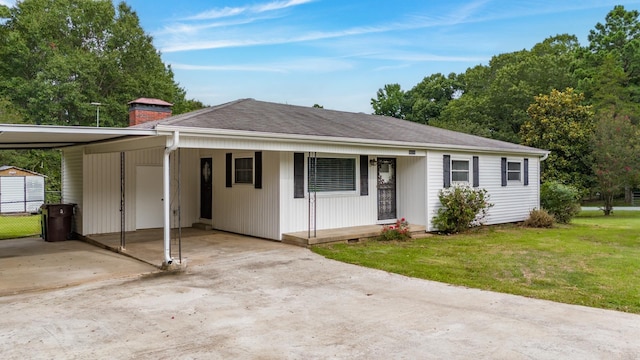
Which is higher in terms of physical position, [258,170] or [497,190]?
[258,170]

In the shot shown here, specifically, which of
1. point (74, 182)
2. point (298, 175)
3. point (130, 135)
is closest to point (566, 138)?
point (298, 175)

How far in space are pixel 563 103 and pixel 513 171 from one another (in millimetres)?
12562

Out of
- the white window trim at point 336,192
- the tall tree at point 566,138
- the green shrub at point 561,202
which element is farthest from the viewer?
the tall tree at point 566,138

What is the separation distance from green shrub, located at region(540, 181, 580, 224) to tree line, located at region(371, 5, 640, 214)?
7.25 m

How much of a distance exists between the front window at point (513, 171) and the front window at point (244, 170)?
27.5 ft

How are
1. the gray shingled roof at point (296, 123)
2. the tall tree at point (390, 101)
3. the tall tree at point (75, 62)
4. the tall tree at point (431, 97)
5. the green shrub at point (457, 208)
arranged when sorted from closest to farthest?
the gray shingled roof at point (296, 123), the green shrub at point (457, 208), the tall tree at point (75, 62), the tall tree at point (431, 97), the tall tree at point (390, 101)

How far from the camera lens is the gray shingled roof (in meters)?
8.51

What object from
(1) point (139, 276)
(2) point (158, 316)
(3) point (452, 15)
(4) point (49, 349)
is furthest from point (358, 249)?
(3) point (452, 15)

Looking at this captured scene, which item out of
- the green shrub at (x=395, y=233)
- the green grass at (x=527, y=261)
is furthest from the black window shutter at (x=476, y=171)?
the green shrub at (x=395, y=233)

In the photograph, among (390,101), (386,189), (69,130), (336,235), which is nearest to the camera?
(69,130)

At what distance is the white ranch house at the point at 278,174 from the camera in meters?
9.42

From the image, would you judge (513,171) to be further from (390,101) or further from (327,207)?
(390,101)

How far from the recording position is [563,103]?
2378 centimetres

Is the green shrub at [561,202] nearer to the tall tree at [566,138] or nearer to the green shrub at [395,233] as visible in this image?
the green shrub at [395,233]
